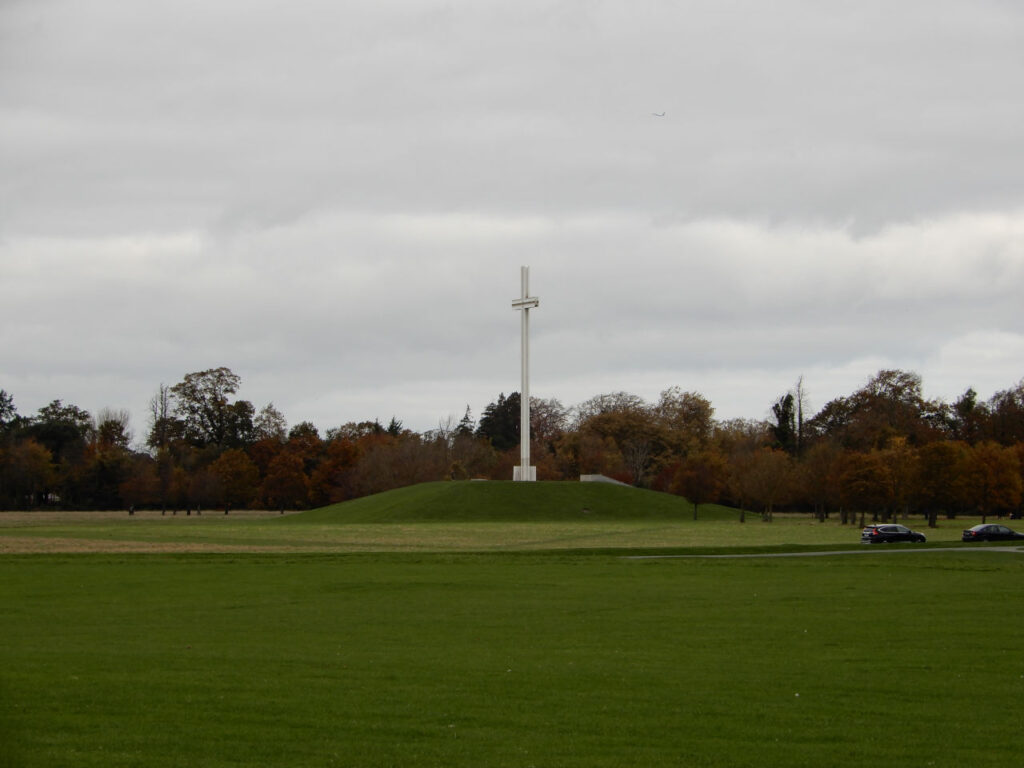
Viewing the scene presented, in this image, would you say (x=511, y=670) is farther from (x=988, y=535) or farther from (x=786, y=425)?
(x=786, y=425)

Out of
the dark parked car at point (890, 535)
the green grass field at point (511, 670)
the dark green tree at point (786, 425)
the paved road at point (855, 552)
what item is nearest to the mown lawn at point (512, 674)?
the green grass field at point (511, 670)

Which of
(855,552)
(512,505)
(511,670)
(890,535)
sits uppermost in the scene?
(512,505)

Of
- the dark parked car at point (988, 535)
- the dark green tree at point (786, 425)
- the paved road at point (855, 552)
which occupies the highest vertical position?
the dark green tree at point (786, 425)

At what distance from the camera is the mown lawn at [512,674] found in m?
11.5

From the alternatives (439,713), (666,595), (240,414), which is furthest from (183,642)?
(240,414)

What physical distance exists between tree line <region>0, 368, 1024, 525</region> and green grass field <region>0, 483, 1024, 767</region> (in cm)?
7188

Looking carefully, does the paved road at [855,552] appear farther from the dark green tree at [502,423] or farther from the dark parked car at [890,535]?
the dark green tree at [502,423]

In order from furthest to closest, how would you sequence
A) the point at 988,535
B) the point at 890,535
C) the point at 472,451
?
the point at 472,451, the point at 890,535, the point at 988,535

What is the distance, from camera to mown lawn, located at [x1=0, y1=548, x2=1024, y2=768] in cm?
1151

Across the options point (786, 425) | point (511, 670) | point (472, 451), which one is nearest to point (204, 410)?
point (472, 451)

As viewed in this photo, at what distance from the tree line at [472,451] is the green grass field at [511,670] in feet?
236

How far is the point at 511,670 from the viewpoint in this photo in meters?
16.2

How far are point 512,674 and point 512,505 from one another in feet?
266

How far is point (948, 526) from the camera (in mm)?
88312
